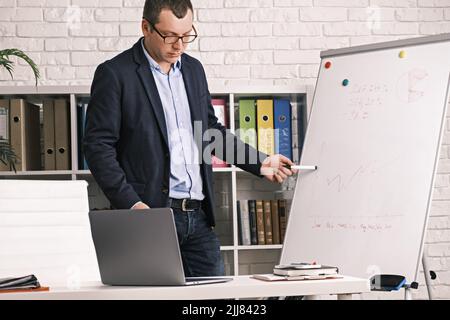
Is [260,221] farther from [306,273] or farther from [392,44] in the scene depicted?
[306,273]

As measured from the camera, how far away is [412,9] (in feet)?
13.3

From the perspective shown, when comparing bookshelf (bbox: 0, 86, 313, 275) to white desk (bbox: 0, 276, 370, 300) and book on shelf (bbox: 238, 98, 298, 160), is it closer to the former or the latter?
book on shelf (bbox: 238, 98, 298, 160)

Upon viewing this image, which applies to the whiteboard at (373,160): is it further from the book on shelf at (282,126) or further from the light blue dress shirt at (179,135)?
the light blue dress shirt at (179,135)

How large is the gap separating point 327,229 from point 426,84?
2.23 ft

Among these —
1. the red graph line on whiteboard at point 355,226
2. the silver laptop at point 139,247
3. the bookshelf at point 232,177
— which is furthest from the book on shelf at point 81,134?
the silver laptop at point 139,247

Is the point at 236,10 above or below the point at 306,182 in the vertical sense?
above

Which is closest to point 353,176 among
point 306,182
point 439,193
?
point 306,182

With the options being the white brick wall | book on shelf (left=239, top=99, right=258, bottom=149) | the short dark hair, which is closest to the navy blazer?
the short dark hair

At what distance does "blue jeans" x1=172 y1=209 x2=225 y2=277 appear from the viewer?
243 centimetres

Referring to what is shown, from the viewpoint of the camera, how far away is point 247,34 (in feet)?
13.1

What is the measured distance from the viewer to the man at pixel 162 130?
8.02 feet

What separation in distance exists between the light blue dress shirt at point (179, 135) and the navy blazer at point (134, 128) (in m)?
0.03

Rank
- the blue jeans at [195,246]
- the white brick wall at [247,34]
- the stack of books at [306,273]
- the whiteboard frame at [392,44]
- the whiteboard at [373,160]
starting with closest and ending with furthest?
the stack of books at [306,273] → the blue jeans at [195,246] → the whiteboard at [373,160] → the whiteboard frame at [392,44] → the white brick wall at [247,34]
